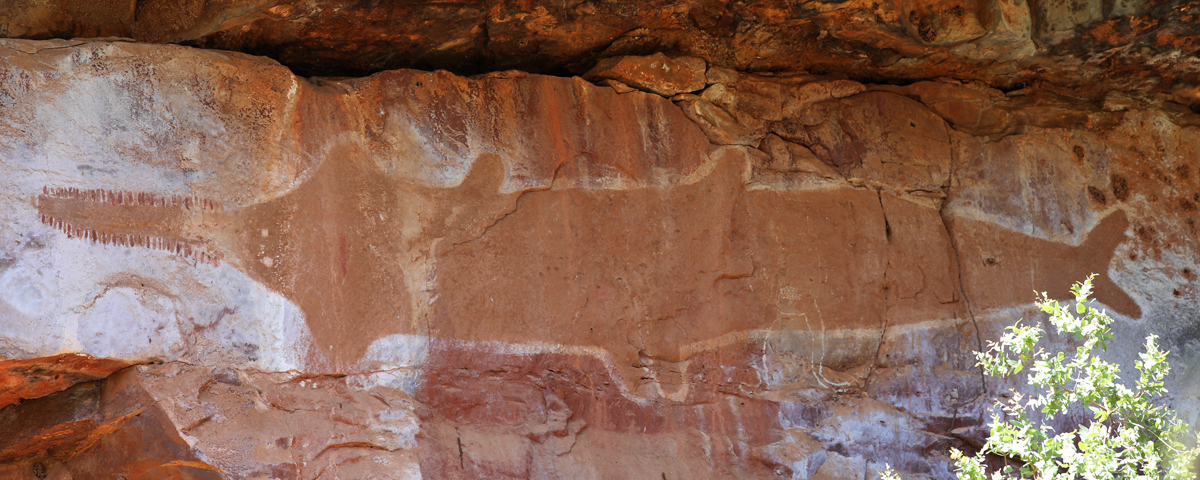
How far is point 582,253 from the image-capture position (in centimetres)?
355

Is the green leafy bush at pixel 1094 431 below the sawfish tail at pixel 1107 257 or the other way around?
below

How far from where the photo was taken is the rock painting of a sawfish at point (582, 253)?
10.0 ft

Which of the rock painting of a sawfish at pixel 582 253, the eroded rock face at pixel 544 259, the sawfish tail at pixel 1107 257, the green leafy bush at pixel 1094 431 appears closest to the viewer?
the green leafy bush at pixel 1094 431

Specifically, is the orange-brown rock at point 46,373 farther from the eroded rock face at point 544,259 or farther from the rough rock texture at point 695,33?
the rough rock texture at point 695,33

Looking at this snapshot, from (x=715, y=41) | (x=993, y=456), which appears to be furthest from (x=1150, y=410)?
(x=715, y=41)

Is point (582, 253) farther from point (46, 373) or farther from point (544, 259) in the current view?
point (46, 373)

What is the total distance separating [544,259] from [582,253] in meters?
0.17

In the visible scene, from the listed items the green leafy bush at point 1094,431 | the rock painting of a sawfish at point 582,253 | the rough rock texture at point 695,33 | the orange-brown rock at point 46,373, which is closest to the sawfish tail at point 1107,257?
the rock painting of a sawfish at point 582,253

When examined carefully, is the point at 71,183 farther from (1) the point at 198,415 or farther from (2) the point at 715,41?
(2) the point at 715,41

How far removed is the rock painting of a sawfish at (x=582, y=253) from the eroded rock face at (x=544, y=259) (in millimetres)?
11

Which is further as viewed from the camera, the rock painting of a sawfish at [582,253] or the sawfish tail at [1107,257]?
the sawfish tail at [1107,257]

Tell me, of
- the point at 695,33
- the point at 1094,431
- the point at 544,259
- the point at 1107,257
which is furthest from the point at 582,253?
the point at 1107,257

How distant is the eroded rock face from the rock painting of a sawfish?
1cm

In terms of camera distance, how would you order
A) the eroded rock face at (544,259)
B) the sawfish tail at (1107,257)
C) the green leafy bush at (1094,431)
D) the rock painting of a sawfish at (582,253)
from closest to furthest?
the green leafy bush at (1094,431)
the eroded rock face at (544,259)
the rock painting of a sawfish at (582,253)
the sawfish tail at (1107,257)
